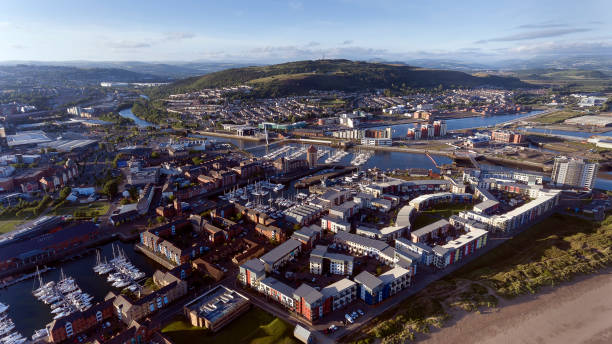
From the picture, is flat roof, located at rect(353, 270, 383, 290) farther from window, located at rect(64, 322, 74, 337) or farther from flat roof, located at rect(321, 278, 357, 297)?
window, located at rect(64, 322, 74, 337)

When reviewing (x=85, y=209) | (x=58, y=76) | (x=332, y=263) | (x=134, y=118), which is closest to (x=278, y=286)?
(x=332, y=263)

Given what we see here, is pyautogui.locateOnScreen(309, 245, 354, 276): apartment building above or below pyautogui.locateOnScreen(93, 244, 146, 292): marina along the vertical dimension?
above

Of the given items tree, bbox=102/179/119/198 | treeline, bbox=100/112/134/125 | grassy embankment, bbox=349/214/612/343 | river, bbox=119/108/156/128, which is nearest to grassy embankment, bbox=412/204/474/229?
grassy embankment, bbox=349/214/612/343

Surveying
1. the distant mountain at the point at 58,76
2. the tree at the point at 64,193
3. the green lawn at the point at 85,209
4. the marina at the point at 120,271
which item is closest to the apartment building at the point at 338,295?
the marina at the point at 120,271

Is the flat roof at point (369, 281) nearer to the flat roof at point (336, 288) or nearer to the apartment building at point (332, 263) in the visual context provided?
the flat roof at point (336, 288)

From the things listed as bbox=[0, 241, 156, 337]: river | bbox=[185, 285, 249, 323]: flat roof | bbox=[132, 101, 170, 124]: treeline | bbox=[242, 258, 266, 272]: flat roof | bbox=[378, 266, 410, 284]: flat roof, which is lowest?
bbox=[0, 241, 156, 337]: river

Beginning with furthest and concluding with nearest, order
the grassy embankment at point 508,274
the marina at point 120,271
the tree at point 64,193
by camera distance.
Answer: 1. the tree at point 64,193
2. the marina at point 120,271
3. the grassy embankment at point 508,274
